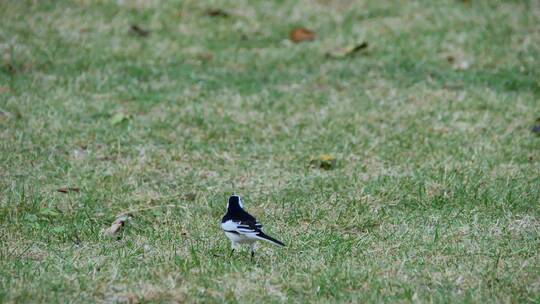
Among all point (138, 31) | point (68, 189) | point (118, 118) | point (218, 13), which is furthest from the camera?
point (218, 13)

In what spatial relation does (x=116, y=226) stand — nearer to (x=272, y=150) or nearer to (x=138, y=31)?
(x=272, y=150)

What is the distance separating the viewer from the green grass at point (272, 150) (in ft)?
13.5

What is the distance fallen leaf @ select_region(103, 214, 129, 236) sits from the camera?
4.92m

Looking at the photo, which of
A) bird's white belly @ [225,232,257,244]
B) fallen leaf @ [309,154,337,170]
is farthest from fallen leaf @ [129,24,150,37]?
bird's white belly @ [225,232,257,244]

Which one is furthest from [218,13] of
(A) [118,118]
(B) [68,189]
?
(B) [68,189]

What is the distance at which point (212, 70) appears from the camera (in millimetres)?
8719

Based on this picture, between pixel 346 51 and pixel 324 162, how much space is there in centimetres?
322

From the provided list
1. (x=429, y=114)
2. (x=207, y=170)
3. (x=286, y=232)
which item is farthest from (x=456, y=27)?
(x=286, y=232)

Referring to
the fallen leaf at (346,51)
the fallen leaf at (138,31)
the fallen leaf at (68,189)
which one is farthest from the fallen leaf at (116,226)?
the fallen leaf at (138,31)

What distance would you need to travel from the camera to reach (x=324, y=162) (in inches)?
246

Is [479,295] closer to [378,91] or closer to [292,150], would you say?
[292,150]

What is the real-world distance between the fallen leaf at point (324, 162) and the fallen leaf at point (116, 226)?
1715 mm

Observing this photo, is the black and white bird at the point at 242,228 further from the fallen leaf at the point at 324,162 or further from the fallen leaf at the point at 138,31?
the fallen leaf at the point at 138,31

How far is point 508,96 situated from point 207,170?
10.9ft
